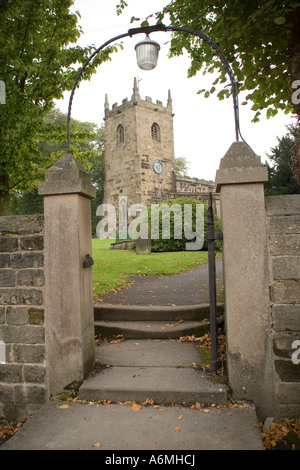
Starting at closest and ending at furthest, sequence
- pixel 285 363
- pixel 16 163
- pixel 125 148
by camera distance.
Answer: pixel 285 363 → pixel 16 163 → pixel 125 148

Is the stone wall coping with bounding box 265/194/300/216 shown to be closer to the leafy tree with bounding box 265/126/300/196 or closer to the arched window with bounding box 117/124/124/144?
the leafy tree with bounding box 265/126/300/196

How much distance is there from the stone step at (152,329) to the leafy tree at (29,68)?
4475 millimetres

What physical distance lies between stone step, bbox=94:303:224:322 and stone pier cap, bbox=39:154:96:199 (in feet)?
6.62

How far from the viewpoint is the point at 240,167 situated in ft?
10.5

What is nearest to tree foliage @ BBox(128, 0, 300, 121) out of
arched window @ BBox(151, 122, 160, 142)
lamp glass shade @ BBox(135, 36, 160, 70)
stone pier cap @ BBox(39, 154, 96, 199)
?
lamp glass shade @ BBox(135, 36, 160, 70)

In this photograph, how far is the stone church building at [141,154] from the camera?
97.7 feet

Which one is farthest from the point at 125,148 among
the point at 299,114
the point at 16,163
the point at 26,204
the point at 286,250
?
the point at 286,250

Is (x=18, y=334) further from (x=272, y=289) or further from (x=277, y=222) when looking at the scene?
(x=277, y=222)

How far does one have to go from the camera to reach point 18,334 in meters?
3.52

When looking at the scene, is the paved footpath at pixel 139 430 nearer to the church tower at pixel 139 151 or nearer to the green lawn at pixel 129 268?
the green lawn at pixel 129 268

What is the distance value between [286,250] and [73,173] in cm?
230

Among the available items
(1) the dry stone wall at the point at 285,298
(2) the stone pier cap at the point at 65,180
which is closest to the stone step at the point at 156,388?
(1) the dry stone wall at the point at 285,298

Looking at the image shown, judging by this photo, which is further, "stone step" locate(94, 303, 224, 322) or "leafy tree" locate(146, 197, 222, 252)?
"leafy tree" locate(146, 197, 222, 252)

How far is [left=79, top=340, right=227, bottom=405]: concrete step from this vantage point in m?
3.05
